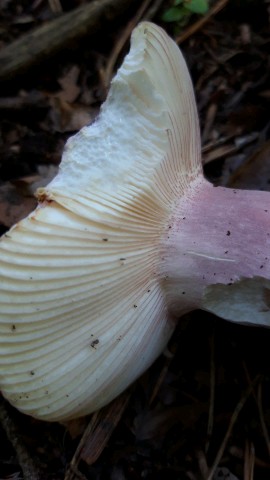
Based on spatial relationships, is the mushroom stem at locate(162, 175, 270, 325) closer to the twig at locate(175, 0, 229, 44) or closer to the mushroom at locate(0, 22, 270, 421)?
the mushroom at locate(0, 22, 270, 421)

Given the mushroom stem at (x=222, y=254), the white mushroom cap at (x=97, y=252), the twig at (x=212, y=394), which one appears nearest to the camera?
the white mushroom cap at (x=97, y=252)

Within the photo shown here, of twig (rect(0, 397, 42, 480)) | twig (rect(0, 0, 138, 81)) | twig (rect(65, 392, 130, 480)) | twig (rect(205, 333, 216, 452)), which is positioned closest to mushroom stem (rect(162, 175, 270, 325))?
twig (rect(205, 333, 216, 452))

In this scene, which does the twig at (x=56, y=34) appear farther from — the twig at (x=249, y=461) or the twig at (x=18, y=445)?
the twig at (x=249, y=461)

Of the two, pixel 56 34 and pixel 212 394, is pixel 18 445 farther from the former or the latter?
pixel 56 34

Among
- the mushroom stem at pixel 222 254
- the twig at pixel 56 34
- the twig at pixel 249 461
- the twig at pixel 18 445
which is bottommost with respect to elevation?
the twig at pixel 249 461

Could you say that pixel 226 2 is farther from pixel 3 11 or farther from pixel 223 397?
pixel 223 397

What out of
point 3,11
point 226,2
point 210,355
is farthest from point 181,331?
point 3,11

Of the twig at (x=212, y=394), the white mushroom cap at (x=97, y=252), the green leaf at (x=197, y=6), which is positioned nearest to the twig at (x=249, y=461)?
the twig at (x=212, y=394)
